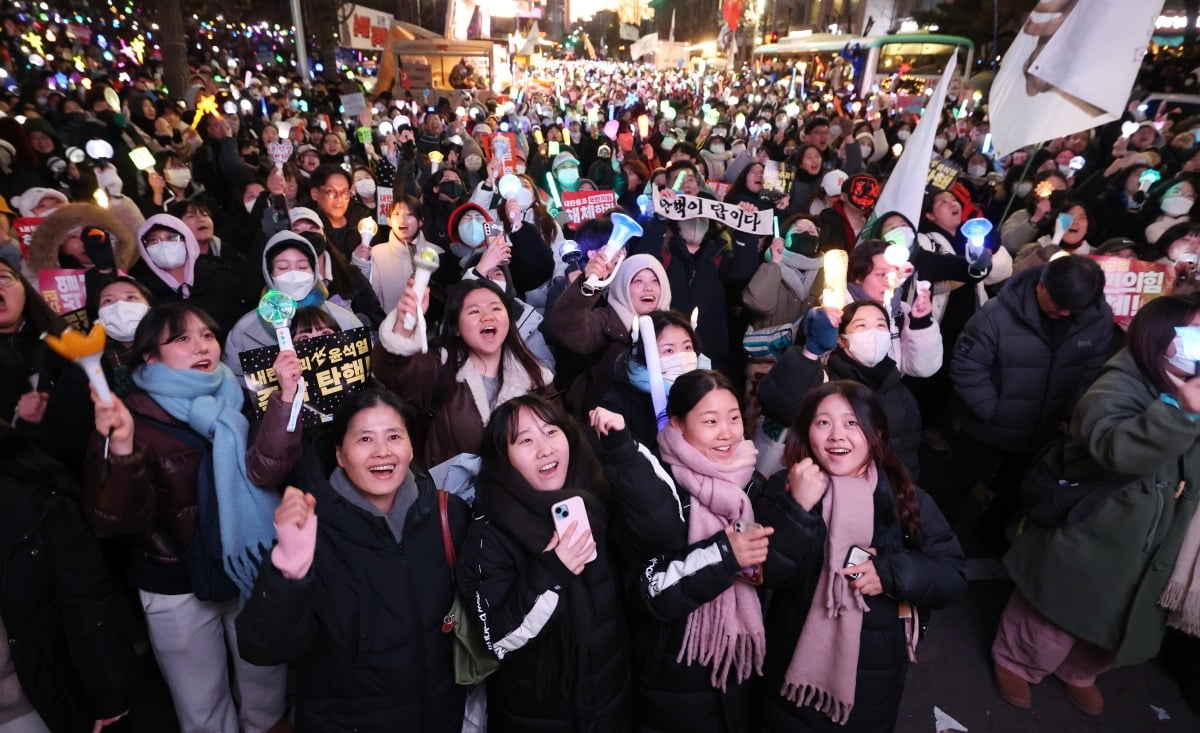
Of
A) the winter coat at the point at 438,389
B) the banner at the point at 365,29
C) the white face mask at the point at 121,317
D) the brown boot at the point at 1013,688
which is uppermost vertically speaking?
the banner at the point at 365,29

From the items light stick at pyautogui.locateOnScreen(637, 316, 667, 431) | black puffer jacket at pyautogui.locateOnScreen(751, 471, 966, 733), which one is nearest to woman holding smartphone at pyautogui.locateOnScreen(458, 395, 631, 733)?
A: light stick at pyautogui.locateOnScreen(637, 316, 667, 431)

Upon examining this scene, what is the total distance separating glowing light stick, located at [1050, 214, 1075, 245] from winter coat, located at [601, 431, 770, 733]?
4.19 meters

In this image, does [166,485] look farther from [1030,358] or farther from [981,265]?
[981,265]

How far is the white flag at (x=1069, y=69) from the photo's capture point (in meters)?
4.56

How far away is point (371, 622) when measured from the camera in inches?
84.6

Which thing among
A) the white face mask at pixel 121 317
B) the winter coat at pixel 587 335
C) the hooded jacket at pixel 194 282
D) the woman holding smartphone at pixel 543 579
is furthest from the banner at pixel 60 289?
the woman holding smartphone at pixel 543 579

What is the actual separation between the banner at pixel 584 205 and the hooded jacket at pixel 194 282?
9.19 ft

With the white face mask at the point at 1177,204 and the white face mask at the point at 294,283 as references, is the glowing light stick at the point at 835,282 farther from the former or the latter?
the white face mask at the point at 1177,204

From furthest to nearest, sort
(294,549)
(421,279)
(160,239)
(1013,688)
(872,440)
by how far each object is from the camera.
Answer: (160,239), (1013,688), (421,279), (872,440), (294,549)

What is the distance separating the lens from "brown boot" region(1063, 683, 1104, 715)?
3240 millimetres

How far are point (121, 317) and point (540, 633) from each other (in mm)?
2484

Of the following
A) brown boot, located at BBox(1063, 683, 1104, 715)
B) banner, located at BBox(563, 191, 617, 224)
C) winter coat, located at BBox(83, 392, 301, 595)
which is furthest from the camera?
banner, located at BBox(563, 191, 617, 224)

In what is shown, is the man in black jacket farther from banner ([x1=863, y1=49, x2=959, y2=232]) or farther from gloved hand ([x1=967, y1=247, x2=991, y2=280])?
banner ([x1=863, y1=49, x2=959, y2=232])

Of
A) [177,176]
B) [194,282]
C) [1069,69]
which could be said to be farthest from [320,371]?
[177,176]
